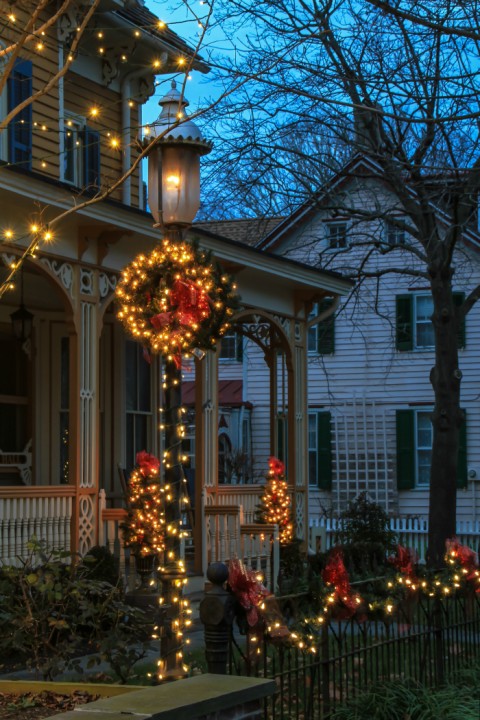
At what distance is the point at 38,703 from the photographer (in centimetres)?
634

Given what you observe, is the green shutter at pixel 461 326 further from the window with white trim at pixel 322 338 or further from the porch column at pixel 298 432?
the porch column at pixel 298 432

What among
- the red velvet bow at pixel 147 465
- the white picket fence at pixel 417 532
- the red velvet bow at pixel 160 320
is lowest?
Result: the white picket fence at pixel 417 532

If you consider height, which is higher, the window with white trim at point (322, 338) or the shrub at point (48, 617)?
the window with white trim at point (322, 338)

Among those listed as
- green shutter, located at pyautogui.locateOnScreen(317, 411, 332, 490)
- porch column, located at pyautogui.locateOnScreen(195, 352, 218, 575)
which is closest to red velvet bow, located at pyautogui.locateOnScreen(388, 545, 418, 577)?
porch column, located at pyautogui.locateOnScreen(195, 352, 218, 575)

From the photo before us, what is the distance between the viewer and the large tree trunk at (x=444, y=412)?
19203mm

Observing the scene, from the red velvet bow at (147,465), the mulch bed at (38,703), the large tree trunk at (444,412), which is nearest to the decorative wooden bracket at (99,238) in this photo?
the red velvet bow at (147,465)

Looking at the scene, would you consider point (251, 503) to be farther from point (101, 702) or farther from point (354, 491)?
point (354, 491)

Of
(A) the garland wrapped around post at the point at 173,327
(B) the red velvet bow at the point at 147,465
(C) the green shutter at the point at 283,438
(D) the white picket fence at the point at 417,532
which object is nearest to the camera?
(A) the garland wrapped around post at the point at 173,327

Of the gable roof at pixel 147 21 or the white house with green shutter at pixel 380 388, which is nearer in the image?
the gable roof at pixel 147 21

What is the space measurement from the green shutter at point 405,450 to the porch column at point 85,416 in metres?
16.2

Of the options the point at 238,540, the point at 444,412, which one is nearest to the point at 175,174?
the point at 238,540

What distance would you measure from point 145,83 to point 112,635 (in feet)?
39.6

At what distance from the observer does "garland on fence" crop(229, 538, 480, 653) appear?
677cm

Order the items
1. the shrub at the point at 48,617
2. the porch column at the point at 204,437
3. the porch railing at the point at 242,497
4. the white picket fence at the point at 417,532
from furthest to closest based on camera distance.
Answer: the white picket fence at the point at 417,532
the porch railing at the point at 242,497
the porch column at the point at 204,437
the shrub at the point at 48,617
